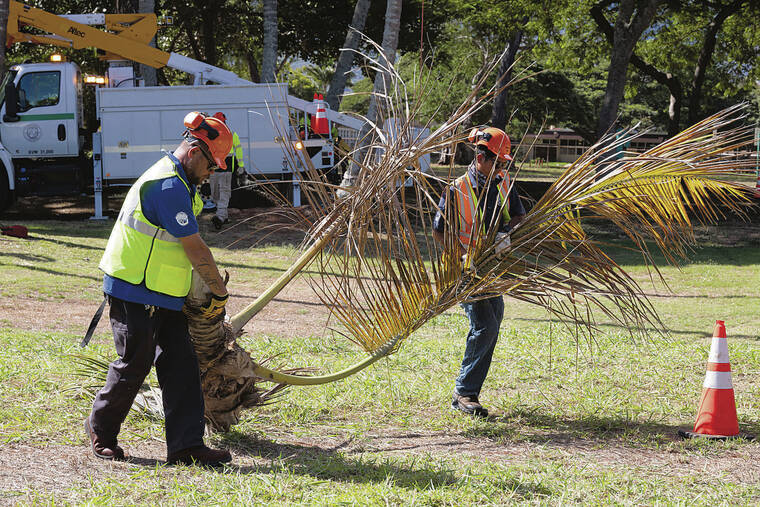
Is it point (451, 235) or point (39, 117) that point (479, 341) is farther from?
point (39, 117)

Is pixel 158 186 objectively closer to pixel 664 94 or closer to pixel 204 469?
pixel 204 469

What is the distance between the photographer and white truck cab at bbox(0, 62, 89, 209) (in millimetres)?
15812

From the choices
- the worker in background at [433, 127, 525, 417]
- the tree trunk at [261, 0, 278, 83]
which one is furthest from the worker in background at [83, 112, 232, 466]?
the tree trunk at [261, 0, 278, 83]

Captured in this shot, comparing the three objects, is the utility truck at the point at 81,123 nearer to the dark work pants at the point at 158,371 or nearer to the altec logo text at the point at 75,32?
the altec logo text at the point at 75,32

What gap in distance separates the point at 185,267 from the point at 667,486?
2625mm

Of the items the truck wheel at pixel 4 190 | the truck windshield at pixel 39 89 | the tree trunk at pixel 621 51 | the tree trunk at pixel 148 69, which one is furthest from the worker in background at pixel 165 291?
the tree trunk at pixel 621 51

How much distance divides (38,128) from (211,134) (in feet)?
44.9

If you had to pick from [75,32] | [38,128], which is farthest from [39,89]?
[75,32]

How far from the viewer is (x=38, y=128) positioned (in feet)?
52.4

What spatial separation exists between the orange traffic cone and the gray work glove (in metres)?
1.44

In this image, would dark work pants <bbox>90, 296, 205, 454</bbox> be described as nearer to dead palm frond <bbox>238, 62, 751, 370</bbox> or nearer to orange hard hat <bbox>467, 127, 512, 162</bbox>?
dead palm frond <bbox>238, 62, 751, 370</bbox>

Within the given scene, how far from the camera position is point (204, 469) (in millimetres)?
3873

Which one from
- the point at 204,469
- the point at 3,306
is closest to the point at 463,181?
the point at 204,469

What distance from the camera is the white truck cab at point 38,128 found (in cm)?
1581
